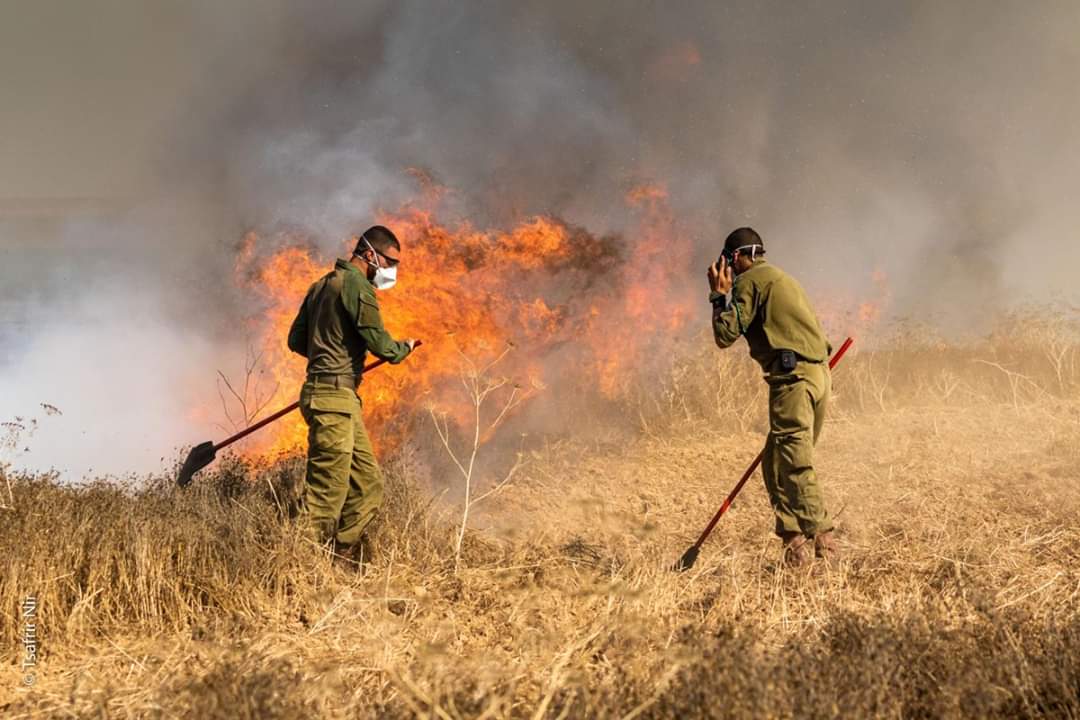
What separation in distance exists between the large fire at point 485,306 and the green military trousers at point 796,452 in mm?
3922

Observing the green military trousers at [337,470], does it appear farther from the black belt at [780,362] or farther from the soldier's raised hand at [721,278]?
the black belt at [780,362]

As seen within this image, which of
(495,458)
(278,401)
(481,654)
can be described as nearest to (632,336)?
(495,458)

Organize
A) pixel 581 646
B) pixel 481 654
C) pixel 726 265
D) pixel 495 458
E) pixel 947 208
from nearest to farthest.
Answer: pixel 581 646
pixel 481 654
pixel 726 265
pixel 495 458
pixel 947 208

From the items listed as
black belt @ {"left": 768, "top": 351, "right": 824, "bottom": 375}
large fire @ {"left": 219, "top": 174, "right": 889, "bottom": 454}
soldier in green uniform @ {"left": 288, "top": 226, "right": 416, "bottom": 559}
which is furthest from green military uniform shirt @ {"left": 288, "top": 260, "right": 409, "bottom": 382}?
large fire @ {"left": 219, "top": 174, "right": 889, "bottom": 454}

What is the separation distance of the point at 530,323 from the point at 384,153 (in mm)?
3096

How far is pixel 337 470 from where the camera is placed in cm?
480

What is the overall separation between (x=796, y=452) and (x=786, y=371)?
0.50 metres

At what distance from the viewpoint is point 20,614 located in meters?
3.74

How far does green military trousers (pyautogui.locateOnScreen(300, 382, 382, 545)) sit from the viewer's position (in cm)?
479

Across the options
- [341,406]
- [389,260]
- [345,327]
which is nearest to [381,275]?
[389,260]

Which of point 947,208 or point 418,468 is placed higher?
point 947,208

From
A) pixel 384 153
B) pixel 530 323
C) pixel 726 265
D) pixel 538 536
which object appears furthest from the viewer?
pixel 384 153

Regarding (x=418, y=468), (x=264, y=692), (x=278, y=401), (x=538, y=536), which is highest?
(x=278, y=401)

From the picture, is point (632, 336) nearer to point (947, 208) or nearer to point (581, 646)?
point (581, 646)
